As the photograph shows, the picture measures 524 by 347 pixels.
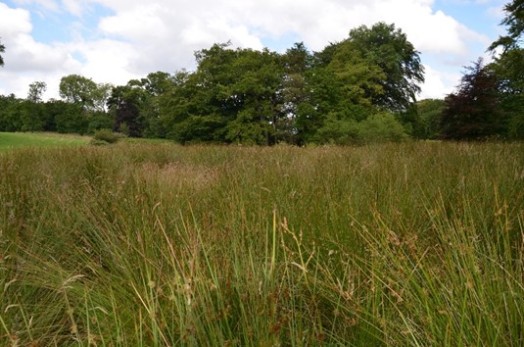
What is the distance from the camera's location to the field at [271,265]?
4.31 feet

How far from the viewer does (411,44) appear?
38719 millimetres

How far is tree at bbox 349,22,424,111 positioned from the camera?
36125 millimetres

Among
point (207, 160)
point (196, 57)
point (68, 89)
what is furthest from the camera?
point (68, 89)

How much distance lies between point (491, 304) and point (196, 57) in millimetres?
38019

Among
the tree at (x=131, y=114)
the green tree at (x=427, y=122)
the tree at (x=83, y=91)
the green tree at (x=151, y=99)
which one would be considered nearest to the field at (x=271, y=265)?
the green tree at (x=427, y=122)

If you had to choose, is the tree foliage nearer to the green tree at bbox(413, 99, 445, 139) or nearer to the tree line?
the tree line

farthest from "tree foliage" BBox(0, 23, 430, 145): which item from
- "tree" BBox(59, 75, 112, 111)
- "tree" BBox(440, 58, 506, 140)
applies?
"tree" BBox(59, 75, 112, 111)

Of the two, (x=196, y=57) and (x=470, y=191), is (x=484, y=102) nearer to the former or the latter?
(x=196, y=57)

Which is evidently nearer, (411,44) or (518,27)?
(518,27)

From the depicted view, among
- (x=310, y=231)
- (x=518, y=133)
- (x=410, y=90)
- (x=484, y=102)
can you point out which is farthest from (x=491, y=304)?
(x=410, y=90)

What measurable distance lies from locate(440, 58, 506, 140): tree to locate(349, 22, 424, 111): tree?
9668 mm

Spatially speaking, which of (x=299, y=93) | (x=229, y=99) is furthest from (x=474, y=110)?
(x=229, y=99)

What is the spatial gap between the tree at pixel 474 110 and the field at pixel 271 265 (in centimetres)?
2478

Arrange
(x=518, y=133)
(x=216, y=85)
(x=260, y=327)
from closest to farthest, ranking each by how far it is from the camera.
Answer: (x=260, y=327)
(x=518, y=133)
(x=216, y=85)
